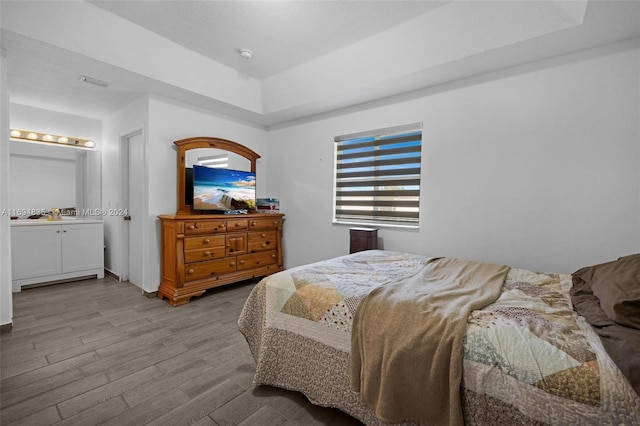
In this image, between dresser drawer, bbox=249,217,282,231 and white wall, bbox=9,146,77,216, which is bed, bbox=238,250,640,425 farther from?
white wall, bbox=9,146,77,216

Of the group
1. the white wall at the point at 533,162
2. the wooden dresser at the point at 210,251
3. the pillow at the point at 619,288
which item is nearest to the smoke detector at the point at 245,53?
the white wall at the point at 533,162

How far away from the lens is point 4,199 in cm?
253

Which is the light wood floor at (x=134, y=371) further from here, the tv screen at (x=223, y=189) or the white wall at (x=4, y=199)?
the tv screen at (x=223, y=189)

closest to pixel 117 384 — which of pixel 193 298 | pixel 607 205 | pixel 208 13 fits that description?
pixel 193 298

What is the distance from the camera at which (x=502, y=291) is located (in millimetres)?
1709

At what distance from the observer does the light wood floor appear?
161 centimetres

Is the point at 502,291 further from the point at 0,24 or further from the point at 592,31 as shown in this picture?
the point at 0,24

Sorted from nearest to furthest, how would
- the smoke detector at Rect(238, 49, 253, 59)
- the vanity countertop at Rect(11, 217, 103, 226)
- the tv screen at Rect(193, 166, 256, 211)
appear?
the smoke detector at Rect(238, 49, 253, 59) < the tv screen at Rect(193, 166, 256, 211) < the vanity countertop at Rect(11, 217, 103, 226)

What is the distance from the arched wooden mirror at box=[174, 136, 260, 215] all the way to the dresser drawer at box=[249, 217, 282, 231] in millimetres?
765

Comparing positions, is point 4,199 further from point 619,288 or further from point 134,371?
point 619,288

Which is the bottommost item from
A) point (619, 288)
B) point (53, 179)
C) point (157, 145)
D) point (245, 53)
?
point (619, 288)

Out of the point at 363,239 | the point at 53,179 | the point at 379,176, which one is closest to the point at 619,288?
the point at 363,239

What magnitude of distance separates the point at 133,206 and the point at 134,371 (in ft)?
8.51

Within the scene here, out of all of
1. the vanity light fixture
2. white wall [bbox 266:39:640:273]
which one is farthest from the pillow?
the vanity light fixture
